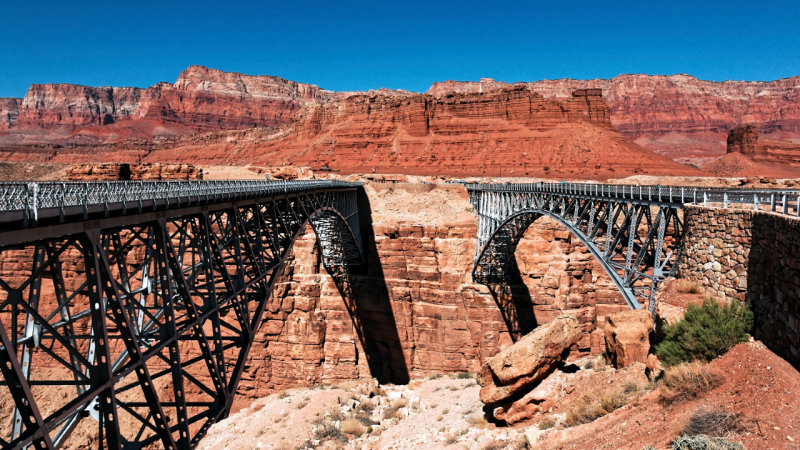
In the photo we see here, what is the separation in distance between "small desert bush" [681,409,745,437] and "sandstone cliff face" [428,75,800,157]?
526 feet

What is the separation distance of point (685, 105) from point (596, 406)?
608ft

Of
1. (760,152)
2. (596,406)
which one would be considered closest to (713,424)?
(596,406)

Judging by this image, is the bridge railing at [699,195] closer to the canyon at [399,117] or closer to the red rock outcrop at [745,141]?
the canyon at [399,117]

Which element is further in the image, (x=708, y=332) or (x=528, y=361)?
(x=528, y=361)

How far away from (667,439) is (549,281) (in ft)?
95.7

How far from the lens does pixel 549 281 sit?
36.2 meters

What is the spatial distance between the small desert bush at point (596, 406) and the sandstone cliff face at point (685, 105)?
15629 centimetres

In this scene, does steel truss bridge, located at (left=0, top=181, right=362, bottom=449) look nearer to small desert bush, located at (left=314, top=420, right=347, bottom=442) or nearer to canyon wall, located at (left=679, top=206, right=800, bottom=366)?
small desert bush, located at (left=314, top=420, right=347, bottom=442)

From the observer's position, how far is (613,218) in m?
17.3

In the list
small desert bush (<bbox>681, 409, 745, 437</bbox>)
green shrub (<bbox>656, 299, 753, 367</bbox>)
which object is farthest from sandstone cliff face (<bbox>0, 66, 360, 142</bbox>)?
small desert bush (<bbox>681, 409, 745, 437</bbox>)

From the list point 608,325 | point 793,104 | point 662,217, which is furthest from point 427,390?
point 793,104

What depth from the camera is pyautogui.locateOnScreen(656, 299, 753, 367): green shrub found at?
32.3 ft

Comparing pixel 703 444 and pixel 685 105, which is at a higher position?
pixel 685 105

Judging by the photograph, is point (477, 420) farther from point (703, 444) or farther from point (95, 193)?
point (95, 193)
